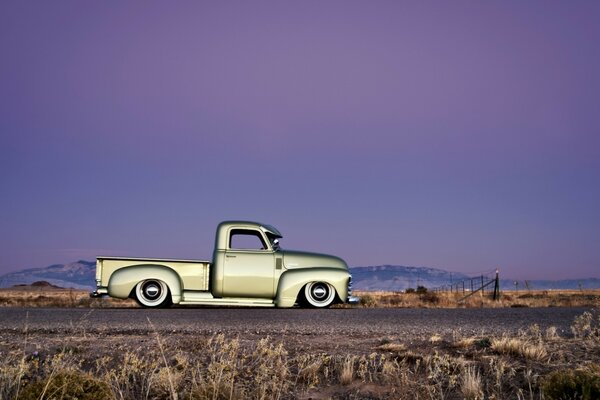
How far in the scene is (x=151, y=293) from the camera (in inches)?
622

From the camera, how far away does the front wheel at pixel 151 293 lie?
51.7 feet

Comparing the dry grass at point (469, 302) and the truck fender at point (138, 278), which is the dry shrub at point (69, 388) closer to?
the truck fender at point (138, 278)

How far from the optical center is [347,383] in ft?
20.9

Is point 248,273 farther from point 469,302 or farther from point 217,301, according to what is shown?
point 469,302

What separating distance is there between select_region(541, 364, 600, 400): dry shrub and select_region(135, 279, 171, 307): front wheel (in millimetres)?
11482

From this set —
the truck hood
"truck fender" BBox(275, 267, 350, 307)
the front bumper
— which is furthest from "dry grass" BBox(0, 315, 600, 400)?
the truck hood

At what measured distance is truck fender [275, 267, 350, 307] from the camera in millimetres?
15781

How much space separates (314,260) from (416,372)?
996cm

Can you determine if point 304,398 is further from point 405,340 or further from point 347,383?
point 405,340

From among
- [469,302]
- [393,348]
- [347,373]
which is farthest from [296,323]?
[469,302]

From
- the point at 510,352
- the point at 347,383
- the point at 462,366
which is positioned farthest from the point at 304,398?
the point at 510,352

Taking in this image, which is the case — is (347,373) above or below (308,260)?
below

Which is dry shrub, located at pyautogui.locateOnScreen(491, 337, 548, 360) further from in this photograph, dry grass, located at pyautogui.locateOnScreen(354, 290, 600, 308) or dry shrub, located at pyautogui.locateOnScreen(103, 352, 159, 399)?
dry grass, located at pyautogui.locateOnScreen(354, 290, 600, 308)

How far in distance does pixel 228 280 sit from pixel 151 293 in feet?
6.45
